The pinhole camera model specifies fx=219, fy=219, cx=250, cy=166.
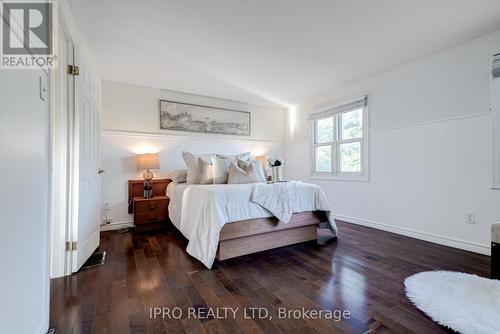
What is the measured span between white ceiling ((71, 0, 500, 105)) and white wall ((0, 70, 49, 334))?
4.65 feet

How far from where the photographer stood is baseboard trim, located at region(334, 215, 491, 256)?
7.76 feet

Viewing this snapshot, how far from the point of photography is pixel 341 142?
3906mm

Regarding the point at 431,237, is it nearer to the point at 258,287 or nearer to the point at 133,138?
the point at 258,287

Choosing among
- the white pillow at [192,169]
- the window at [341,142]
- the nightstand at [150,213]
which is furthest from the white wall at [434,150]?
the nightstand at [150,213]

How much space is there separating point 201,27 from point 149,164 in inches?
81.7

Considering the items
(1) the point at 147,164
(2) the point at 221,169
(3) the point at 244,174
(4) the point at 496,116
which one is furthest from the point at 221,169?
(4) the point at 496,116

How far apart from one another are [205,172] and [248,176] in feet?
2.25

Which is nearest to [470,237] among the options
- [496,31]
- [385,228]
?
[385,228]

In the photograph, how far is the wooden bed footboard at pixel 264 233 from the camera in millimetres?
2188

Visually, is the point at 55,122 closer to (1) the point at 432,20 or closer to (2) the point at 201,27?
(2) the point at 201,27

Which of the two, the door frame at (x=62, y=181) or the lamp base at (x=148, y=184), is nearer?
the door frame at (x=62, y=181)
